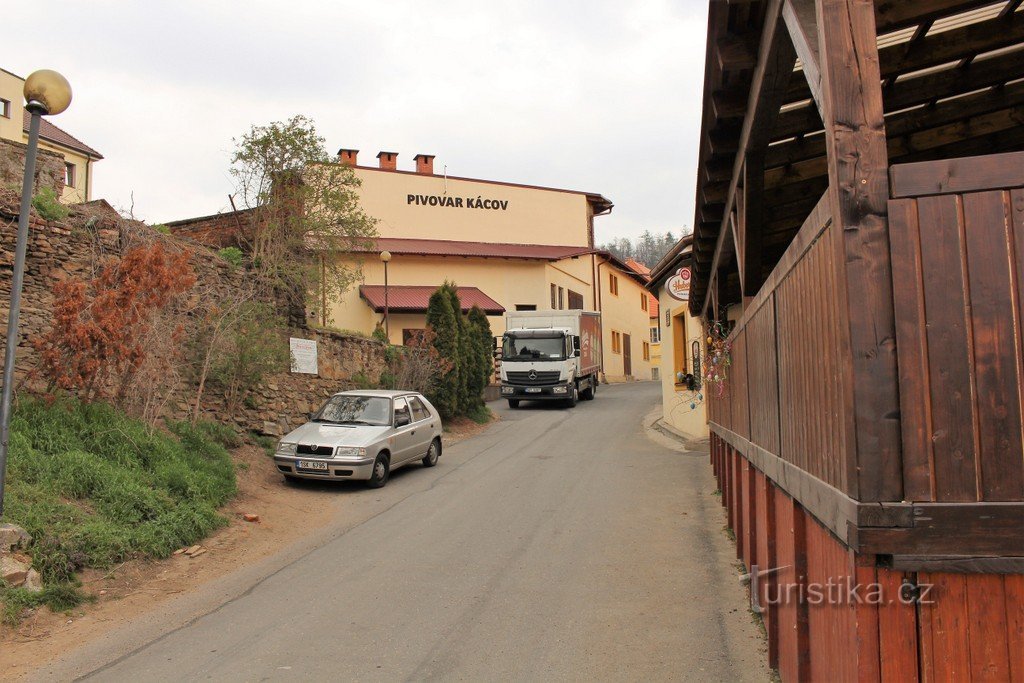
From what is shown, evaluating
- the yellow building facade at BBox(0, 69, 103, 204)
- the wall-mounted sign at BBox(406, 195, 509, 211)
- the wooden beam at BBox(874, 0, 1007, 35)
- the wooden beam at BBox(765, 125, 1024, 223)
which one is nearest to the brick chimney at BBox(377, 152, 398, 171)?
the wall-mounted sign at BBox(406, 195, 509, 211)

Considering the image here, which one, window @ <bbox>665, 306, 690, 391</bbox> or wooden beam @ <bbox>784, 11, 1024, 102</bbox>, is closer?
wooden beam @ <bbox>784, 11, 1024, 102</bbox>

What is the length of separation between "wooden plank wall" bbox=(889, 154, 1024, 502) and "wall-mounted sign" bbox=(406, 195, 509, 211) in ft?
122

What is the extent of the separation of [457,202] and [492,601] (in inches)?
1357

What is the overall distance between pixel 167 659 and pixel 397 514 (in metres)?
5.34

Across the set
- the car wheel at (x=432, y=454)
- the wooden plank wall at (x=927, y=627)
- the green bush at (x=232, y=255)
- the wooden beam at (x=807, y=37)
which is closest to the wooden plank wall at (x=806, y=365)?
the wooden plank wall at (x=927, y=627)

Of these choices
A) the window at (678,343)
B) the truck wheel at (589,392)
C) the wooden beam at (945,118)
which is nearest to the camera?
the wooden beam at (945,118)

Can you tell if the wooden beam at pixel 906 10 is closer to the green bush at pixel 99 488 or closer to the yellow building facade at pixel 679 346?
the green bush at pixel 99 488

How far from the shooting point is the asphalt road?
5.24m

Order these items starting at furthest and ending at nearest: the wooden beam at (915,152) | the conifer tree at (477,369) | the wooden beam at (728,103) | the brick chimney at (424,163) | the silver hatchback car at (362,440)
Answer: the brick chimney at (424,163)
the conifer tree at (477,369)
the silver hatchback car at (362,440)
the wooden beam at (915,152)
the wooden beam at (728,103)

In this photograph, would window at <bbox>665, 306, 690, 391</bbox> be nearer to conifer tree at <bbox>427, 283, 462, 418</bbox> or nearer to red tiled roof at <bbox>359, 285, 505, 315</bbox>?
conifer tree at <bbox>427, 283, 462, 418</bbox>

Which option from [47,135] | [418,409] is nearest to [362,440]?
[418,409]

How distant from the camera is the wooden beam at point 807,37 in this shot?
3.21 metres

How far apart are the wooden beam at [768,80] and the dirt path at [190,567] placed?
6.29 m

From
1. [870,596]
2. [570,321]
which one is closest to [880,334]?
[870,596]
